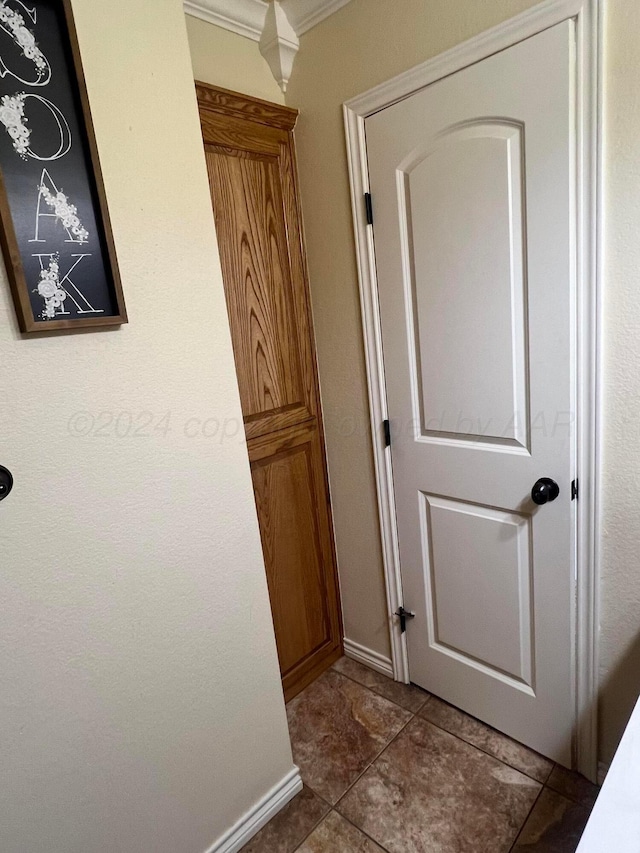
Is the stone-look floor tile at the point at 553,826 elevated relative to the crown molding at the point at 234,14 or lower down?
lower down

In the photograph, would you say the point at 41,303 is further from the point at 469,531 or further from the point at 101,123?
the point at 469,531

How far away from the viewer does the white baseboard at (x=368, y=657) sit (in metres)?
2.01

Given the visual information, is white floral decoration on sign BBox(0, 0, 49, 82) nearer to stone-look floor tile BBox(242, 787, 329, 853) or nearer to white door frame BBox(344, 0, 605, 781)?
white door frame BBox(344, 0, 605, 781)

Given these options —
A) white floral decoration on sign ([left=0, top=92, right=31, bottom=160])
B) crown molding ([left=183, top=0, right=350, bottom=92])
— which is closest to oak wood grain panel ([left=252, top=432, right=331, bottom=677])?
white floral decoration on sign ([left=0, top=92, right=31, bottom=160])

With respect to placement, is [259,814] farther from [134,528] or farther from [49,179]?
[49,179]

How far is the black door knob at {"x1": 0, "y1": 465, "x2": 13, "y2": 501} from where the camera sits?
0.92 meters

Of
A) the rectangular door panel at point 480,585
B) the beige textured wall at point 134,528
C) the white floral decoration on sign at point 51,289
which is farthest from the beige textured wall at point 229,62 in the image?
the rectangular door panel at point 480,585

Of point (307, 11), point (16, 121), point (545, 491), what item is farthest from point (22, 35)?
point (545, 491)

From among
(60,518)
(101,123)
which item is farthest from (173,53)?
(60,518)

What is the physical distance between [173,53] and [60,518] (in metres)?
1.05

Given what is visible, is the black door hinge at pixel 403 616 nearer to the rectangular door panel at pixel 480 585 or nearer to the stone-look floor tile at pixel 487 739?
the rectangular door panel at pixel 480 585

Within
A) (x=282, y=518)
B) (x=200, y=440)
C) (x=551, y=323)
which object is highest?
(x=551, y=323)

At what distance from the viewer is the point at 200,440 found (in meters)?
1.23

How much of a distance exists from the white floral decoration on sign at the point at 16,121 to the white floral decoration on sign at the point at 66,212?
70mm
